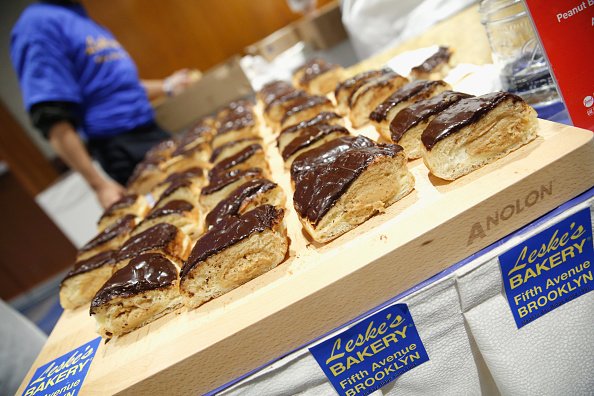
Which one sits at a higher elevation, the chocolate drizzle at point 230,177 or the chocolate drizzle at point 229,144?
the chocolate drizzle at point 229,144

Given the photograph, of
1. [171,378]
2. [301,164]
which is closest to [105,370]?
[171,378]

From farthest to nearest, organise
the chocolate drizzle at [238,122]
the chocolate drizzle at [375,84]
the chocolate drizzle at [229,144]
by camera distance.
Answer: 1. the chocolate drizzle at [238,122]
2. the chocolate drizzle at [229,144]
3. the chocolate drizzle at [375,84]

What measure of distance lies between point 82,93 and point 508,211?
4.02 meters

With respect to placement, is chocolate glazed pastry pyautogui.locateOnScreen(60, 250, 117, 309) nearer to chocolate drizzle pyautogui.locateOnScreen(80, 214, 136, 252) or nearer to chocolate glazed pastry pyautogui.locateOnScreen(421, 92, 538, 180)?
chocolate drizzle pyautogui.locateOnScreen(80, 214, 136, 252)

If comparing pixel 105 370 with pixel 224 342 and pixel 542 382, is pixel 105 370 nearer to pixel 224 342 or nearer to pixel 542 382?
pixel 224 342

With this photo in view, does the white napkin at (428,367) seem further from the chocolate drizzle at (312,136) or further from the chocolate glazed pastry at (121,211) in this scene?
the chocolate glazed pastry at (121,211)

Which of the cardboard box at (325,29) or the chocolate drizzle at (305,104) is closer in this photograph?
the chocolate drizzle at (305,104)

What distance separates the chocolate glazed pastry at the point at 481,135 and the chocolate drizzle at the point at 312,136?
684 mm

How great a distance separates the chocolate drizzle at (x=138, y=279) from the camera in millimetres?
1427

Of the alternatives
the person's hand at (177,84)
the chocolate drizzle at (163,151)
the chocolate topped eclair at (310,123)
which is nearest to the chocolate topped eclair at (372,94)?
the chocolate topped eclair at (310,123)

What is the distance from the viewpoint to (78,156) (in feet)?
12.2

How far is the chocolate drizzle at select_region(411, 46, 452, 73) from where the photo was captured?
2.19 m

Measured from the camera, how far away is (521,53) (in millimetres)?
1845

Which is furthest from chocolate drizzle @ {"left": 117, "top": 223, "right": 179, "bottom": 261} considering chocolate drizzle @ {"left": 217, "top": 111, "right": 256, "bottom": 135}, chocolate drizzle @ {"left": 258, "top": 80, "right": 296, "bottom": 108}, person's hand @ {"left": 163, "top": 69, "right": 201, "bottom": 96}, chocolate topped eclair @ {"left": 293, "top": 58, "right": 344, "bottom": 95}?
person's hand @ {"left": 163, "top": 69, "right": 201, "bottom": 96}
